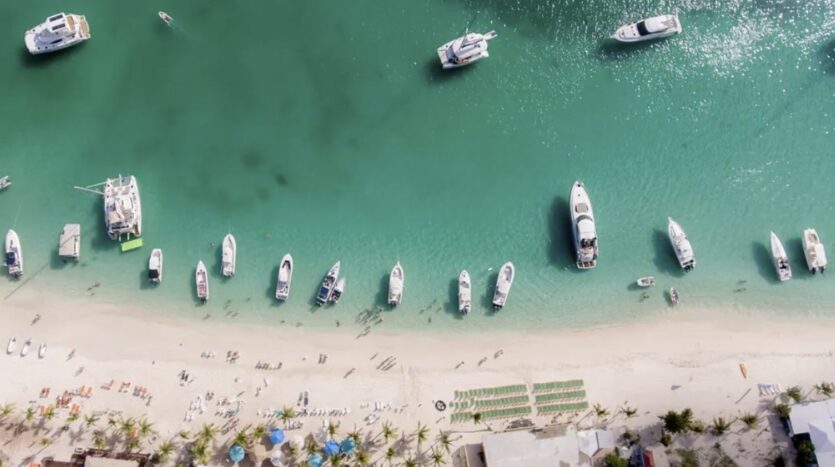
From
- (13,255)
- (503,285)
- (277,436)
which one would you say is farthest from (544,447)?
(13,255)

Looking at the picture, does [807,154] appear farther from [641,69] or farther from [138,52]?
[138,52]

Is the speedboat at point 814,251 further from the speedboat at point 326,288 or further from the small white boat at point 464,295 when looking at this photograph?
the speedboat at point 326,288

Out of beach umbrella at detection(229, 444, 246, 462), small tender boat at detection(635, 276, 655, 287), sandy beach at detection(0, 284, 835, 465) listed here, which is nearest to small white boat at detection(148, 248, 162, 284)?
sandy beach at detection(0, 284, 835, 465)

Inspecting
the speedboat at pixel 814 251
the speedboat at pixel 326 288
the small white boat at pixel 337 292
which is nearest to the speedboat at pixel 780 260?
the speedboat at pixel 814 251

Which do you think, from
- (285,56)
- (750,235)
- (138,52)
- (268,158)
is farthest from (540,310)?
(138,52)

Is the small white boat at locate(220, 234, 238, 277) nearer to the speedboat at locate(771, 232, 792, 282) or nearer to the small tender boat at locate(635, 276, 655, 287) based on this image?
the small tender boat at locate(635, 276, 655, 287)

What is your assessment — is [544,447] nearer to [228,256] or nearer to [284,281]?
[284,281]
